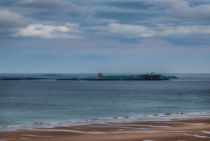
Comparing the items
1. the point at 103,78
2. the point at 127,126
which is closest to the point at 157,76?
the point at 103,78

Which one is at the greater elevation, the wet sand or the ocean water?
the wet sand

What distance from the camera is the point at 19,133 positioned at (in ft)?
55.1

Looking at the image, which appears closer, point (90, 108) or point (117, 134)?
point (117, 134)

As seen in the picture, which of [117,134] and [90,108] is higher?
[117,134]

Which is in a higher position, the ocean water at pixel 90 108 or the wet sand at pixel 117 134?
the wet sand at pixel 117 134

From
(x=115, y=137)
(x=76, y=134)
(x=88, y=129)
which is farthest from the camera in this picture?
(x=88, y=129)

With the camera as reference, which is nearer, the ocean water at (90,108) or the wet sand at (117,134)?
the wet sand at (117,134)

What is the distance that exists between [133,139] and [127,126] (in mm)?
4559

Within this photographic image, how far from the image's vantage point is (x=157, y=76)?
166625 mm

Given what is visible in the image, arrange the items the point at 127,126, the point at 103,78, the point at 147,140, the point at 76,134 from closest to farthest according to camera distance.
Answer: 1. the point at 147,140
2. the point at 76,134
3. the point at 127,126
4. the point at 103,78

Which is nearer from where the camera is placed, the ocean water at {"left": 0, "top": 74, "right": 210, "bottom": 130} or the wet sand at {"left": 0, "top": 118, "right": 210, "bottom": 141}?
the wet sand at {"left": 0, "top": 118, "right": 210, "bottom": 141}

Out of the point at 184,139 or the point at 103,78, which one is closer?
the point at 184,139

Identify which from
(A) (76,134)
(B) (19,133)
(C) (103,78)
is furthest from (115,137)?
(C) (103,78)

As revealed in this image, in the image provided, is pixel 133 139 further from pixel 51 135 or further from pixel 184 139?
pixel 51 135
